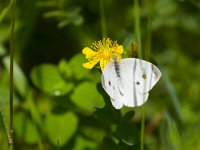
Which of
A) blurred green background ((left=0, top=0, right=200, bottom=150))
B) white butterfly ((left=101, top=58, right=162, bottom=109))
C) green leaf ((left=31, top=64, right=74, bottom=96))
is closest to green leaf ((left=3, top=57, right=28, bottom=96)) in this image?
blurred green background ((left=0, top=0, right=200, bottom=150))

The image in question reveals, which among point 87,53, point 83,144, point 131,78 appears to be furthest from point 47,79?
point 131,78

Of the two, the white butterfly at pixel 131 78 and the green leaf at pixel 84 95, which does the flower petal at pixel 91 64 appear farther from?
the green leaf at pixel 84 95

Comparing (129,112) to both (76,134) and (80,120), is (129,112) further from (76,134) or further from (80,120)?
(80,120)

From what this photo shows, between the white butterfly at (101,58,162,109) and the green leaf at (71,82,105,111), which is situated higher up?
the white butterfly at (101,58,162,109)

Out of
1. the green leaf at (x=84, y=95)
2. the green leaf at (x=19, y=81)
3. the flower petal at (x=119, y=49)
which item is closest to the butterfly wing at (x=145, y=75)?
the flower petal at (x=119, y=49)

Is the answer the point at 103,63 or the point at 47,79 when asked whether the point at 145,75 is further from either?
the point at 47,79

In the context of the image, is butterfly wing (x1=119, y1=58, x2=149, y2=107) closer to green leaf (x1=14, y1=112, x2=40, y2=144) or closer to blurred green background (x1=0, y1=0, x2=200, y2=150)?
blurred green background (x1=0, y1=0, x2=200, y2=150)
